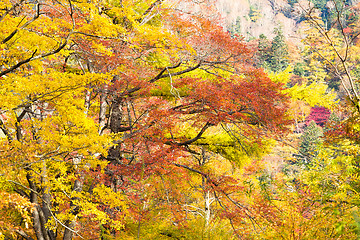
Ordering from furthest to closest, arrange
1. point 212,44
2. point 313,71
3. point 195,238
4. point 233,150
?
1. point 313,71
2. point 233,150
3. point 212,44
4. point 195,238

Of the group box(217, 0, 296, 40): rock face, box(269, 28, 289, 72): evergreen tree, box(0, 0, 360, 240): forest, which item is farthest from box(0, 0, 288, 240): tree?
box(217, 0, 296, 40): rock face

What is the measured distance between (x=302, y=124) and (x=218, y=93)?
30.8 m

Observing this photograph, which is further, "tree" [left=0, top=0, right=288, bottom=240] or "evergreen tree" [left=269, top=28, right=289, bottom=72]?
"evergreen tree" [left=269, top=28, right=289, bottom=72]

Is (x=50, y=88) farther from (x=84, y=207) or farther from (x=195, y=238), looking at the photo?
(x=195, y=238)

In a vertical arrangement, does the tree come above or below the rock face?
below

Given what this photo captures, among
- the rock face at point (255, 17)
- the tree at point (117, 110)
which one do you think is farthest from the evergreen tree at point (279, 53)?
the tree at point (117, 110)

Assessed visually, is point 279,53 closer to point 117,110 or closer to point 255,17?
point 117,110

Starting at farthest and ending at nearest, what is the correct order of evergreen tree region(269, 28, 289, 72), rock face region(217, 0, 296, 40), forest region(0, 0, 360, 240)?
rock face region(217, 0, 296, 40)
evergreen tree region(269, 28, 289, 72)
forest region(0, 0, 360, 240)

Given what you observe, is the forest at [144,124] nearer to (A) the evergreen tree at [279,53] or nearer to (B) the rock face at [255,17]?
(A) the evergreen tree at [279,53]

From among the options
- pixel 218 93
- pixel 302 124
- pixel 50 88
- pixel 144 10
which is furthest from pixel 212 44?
pixel 302 124

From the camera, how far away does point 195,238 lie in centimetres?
545

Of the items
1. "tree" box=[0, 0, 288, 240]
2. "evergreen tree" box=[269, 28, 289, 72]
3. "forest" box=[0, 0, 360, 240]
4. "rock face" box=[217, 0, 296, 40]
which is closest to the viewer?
"forest" box=[0, 0, 360, 240]

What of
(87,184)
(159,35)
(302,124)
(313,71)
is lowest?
(87,184)

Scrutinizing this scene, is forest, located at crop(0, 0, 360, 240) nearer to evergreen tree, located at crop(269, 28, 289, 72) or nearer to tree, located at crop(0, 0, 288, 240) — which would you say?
tree, located at crop(0, 0, 288, 240)
